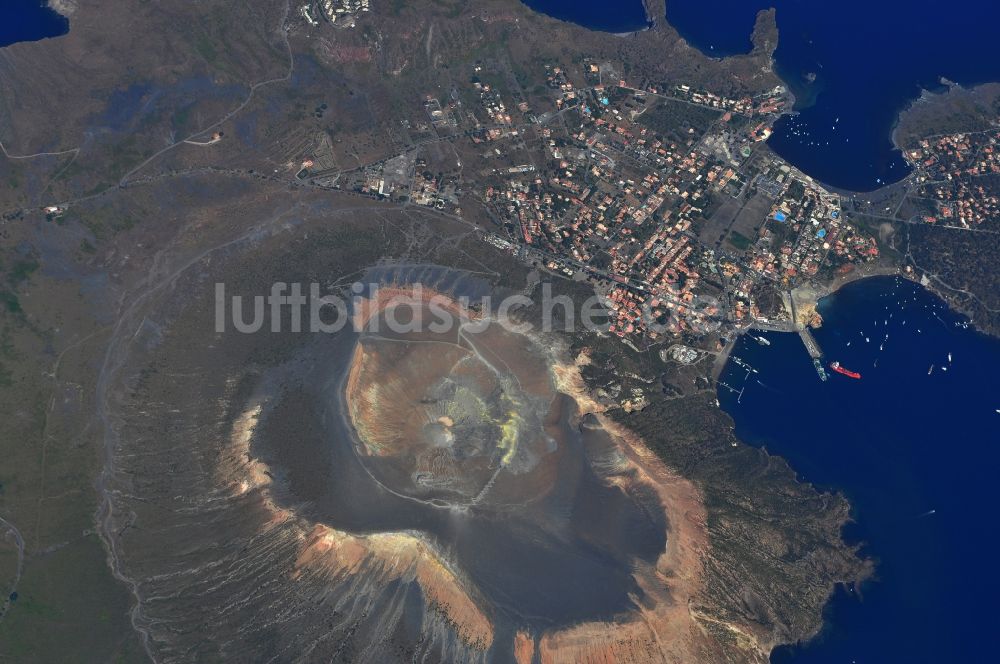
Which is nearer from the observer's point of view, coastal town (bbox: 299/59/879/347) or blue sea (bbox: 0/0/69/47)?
coastal town (bbox: 299/59/879/347)

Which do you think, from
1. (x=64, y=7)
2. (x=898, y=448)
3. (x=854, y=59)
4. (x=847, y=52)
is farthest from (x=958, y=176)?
(x=64, y=7)

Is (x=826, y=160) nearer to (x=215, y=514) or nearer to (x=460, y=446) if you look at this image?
(x=460, y=446)

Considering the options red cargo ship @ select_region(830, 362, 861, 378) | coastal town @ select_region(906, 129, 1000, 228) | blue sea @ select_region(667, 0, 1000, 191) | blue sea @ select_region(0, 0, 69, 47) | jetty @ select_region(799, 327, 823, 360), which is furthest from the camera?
blue sea @ select_region(667, 0, 1000, 191)

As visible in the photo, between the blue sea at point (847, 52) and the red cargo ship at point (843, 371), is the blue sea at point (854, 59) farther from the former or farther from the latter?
the red cargo ship at point (843, 371)

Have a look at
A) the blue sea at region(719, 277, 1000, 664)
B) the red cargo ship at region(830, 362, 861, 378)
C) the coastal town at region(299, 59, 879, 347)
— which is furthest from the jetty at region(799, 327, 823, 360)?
the red cargo ship at region(830, 362, 861, 378)

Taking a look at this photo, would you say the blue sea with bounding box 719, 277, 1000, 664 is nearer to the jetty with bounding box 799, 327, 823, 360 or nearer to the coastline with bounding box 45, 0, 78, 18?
the jetty with bounding box 799, 327, 823, 360

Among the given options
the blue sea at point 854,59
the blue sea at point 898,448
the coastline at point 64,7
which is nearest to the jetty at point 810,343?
the blue sea at point 898,448
